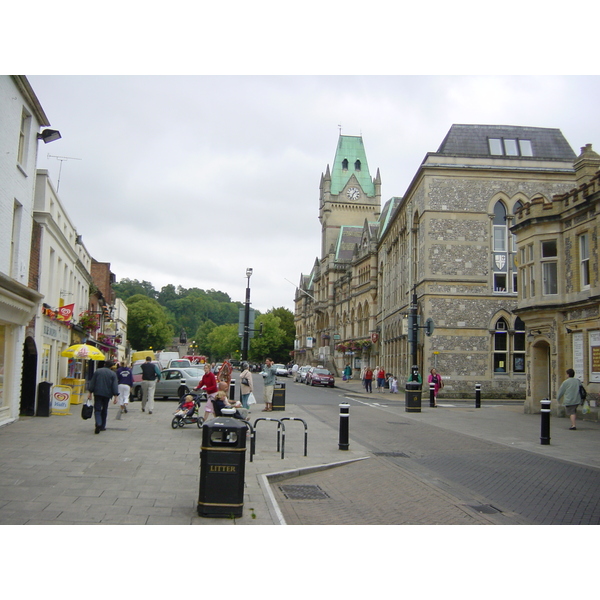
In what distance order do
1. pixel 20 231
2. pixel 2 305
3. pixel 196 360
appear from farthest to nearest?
pixel 196 360 → pixel 20 231 → pixel 2 305

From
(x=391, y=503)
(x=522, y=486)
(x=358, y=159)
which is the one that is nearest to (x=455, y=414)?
(x=522, y=486)

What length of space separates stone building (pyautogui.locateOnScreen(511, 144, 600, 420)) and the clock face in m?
79.3

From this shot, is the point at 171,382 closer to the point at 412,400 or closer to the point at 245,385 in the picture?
the point at 245,385

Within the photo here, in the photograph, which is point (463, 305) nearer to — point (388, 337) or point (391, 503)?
point (388, 337)

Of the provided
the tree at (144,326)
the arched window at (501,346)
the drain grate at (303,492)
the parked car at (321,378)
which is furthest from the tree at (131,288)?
the drain grate at (303,492)

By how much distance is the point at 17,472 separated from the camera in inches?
373

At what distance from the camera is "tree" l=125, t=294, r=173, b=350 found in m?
96.5

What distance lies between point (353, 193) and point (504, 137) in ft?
217

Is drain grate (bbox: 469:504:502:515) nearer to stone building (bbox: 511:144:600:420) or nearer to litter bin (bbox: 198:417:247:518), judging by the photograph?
litter bin (bbox: 198:417:247:518)

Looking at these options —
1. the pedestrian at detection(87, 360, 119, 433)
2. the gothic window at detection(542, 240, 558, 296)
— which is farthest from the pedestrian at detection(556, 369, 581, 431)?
the pedestrian at detection(87, 360, 119, 433)

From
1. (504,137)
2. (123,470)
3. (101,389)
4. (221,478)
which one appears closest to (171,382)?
(101,389)

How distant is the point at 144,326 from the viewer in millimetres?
96438

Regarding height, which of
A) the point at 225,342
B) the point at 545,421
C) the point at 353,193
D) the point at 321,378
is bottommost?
the point at 545,421

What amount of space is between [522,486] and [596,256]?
1342 centimetres
